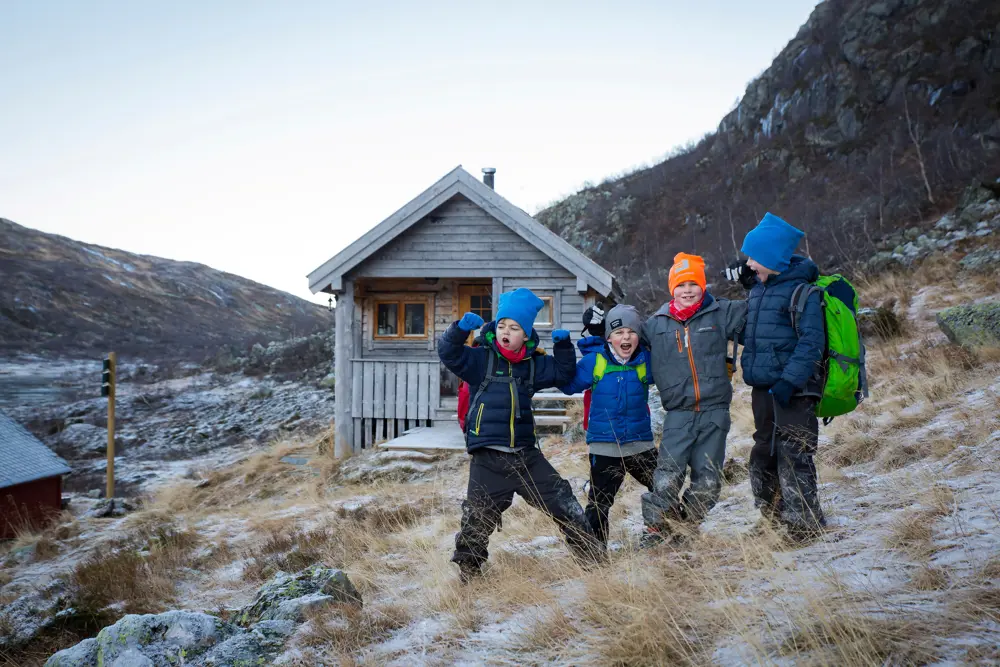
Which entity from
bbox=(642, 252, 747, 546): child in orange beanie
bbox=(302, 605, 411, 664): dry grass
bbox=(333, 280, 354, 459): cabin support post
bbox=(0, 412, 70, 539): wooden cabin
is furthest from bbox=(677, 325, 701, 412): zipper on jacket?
bbox=(0, 412, 70, 539): wooden cabin

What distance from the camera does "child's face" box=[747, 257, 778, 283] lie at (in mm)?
3541

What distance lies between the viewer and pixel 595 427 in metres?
3.64

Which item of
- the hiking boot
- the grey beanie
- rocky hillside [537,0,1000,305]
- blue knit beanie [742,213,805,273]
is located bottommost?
the hiking boot

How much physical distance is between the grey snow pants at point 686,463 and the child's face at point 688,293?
0.62 meters

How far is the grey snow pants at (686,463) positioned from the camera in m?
3.47

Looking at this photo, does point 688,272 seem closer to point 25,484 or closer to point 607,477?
point 607,477

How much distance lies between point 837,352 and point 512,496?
1.87 meters

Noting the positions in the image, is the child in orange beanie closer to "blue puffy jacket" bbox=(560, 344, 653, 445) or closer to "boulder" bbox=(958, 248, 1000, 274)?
"blue puffy jacket" bbox=(560, 344, 653, 445)

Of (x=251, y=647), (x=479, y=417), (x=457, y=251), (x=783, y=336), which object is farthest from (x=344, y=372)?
(x=783, y=336)

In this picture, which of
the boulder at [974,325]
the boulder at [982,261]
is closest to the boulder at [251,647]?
the boulder at [974,325]

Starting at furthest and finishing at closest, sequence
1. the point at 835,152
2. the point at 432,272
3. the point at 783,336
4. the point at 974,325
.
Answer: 1. the point at 835,152
2. the point at 432,272
3. the point at 974,325
4. the point at 783,336

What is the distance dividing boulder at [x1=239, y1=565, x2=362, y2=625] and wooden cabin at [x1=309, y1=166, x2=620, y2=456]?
789cm

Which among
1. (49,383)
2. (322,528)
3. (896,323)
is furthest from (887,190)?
(49,383)

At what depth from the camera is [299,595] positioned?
3.59m
